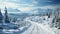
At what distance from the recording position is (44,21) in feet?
8.02

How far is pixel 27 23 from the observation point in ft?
7.97

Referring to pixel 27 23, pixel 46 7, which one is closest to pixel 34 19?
pixel 27 23

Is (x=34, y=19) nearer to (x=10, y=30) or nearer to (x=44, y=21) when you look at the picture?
(x=44, y=21)

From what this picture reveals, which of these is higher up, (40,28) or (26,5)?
(26,5)

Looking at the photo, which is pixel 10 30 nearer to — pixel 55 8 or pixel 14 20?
pixel 14 20

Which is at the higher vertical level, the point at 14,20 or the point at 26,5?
the point at 26,5

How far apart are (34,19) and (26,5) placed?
26 centimetres

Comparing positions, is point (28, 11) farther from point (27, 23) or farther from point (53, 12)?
point (53, 12)

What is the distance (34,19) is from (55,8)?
0.41 meters

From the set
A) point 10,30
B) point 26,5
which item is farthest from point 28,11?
point 10,30

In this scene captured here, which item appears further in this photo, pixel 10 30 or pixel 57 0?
pixel 57 0

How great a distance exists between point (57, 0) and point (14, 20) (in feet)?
2.62

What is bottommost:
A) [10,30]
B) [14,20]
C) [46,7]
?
[10,30]

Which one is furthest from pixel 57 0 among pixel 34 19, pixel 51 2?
pixel 34 19
